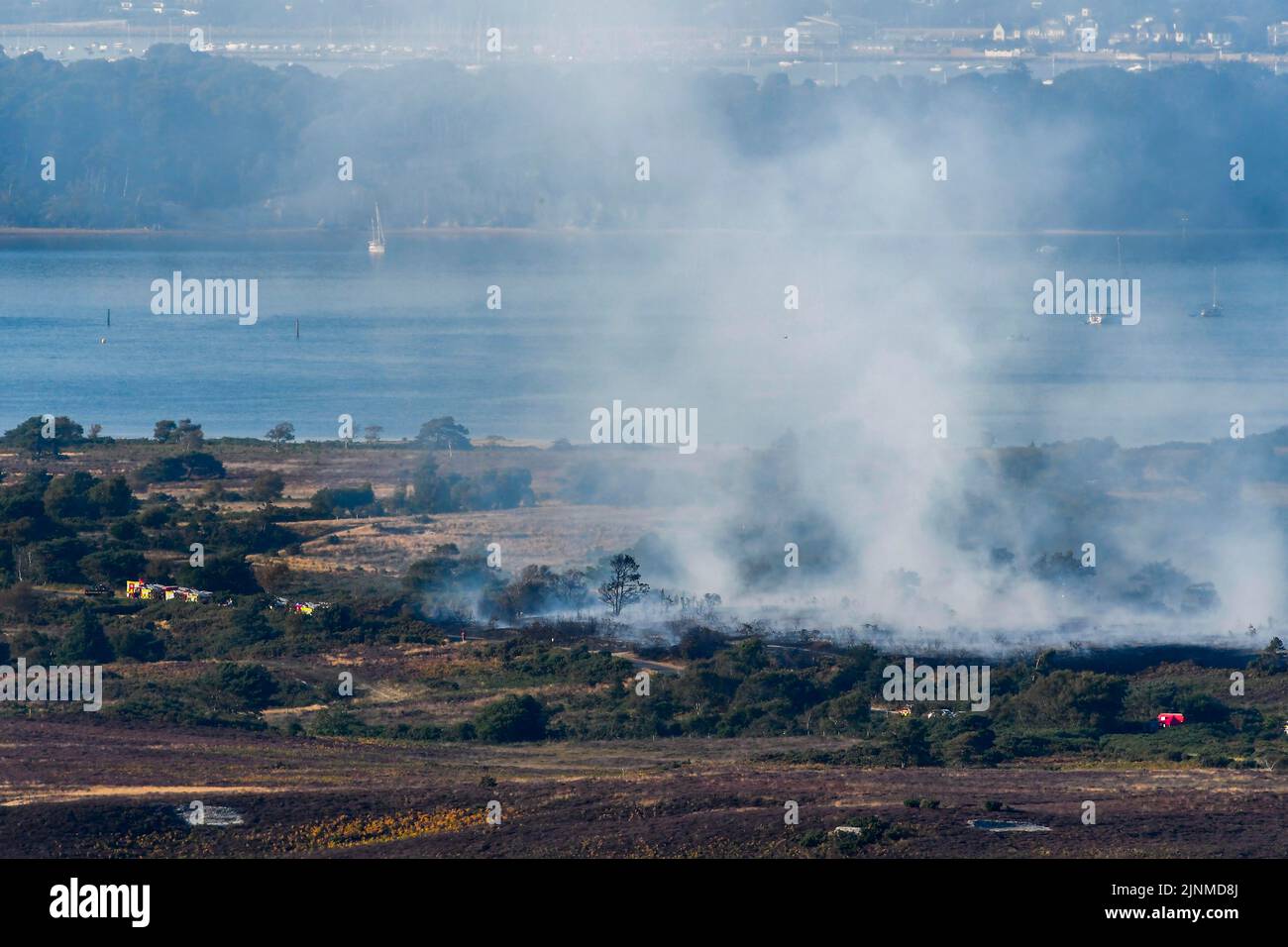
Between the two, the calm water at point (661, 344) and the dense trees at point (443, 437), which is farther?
the calm water at point (661, 344)

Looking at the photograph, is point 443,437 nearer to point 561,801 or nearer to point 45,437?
point 45,437

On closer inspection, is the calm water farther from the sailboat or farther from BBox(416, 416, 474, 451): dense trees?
BBox(416, 416, 474, 451): dense trees

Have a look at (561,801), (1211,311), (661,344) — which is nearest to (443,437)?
(661,344)

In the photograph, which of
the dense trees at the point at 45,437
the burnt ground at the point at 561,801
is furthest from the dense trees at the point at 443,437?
the burnt ground at the point at 561,801

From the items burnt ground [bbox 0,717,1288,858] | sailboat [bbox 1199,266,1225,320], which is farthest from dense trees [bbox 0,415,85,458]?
sailboat [bbox 1199,266,1225,320]

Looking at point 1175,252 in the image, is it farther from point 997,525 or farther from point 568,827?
point 568,827

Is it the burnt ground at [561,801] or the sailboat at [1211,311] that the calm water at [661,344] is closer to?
the sailboat at [1211,311]
